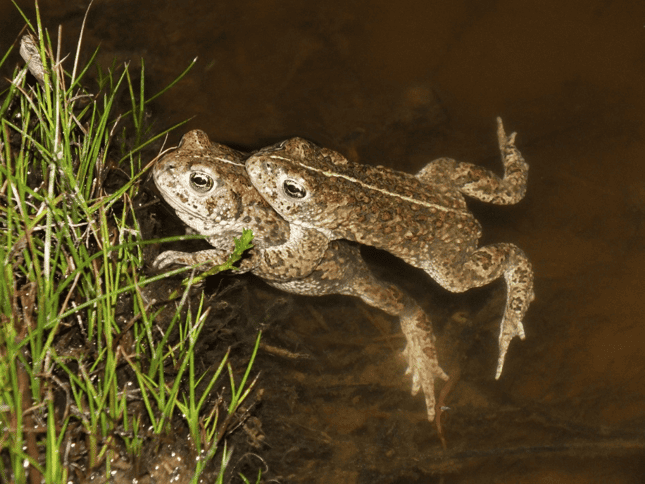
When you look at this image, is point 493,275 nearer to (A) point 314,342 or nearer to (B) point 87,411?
(A) point 314,342

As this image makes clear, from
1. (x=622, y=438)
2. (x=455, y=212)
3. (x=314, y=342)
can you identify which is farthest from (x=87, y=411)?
(x=622, y=438)

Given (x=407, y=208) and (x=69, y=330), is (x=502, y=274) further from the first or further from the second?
(x=69, y=330)

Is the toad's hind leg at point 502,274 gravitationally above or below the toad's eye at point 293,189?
below

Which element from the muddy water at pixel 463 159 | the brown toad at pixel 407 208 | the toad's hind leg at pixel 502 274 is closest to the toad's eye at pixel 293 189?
the brown toad at pixel 407 208

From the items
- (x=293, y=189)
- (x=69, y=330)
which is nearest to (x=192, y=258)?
(x=293, y=189)

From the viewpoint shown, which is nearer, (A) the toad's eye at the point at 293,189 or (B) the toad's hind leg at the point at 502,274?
(A) the toad's eye at the point at 293,189

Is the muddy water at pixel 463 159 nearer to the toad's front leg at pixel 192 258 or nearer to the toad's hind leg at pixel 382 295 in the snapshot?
the toad's hind leg at pixel 382 295

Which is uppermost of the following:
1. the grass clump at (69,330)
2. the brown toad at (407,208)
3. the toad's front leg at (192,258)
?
the brown toad at (407,208)

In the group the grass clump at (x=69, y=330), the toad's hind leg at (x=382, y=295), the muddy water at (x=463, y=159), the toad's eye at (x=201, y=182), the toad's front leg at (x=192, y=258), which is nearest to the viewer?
the grass clump at (x=69, y=330)
